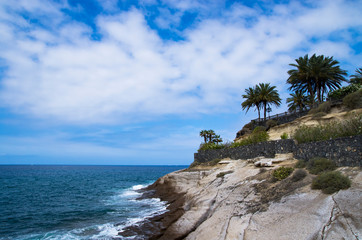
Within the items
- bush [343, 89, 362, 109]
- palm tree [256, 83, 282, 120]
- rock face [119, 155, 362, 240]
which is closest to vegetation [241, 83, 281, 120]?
palm tree [256, 83, 282, 120]

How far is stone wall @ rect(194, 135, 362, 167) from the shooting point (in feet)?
45.5

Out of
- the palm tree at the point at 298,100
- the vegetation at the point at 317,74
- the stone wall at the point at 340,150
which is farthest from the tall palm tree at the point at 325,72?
the stone wall at the point at 340,150

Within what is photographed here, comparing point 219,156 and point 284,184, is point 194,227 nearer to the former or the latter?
point 284,184

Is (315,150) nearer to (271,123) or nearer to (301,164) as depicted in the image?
(301,164)

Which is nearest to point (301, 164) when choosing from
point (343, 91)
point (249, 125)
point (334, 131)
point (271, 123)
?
point (334, 131)

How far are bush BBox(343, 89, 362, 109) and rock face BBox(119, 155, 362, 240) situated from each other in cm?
2053

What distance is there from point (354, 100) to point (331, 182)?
→ 1064 inches

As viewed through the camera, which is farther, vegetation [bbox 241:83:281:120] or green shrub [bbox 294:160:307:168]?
vegetation [bbox 241:83:281:120]

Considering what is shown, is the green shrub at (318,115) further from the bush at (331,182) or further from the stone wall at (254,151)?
the bush at (331,182)

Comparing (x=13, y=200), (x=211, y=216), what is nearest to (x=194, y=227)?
(x=211, y=216)

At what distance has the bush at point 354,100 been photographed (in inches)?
1271

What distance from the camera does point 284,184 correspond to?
48.6ft

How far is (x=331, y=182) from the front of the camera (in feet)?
39.7

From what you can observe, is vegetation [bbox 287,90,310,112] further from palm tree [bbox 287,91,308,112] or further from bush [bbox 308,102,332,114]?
bush [bbox 308,102,332,114]
